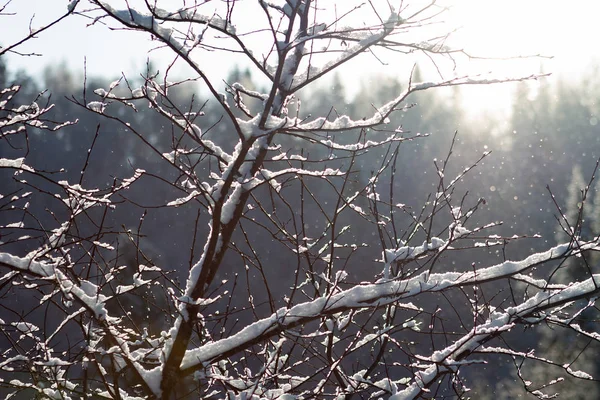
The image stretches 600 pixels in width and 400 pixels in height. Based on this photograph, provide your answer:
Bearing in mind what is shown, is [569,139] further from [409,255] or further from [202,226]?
[409,255]

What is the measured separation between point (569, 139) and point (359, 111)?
1901 centimetres

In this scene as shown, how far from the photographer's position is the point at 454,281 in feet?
8.32

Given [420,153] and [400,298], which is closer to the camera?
[400,298]

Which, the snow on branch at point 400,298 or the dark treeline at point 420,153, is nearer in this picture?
the snow on branch at point 400,298

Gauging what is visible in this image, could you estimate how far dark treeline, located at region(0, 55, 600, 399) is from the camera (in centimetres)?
3606

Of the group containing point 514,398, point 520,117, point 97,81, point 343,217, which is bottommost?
point 514,398

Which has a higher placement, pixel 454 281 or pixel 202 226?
pixel 454 281

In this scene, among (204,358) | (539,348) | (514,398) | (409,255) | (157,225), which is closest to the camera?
(204,358)

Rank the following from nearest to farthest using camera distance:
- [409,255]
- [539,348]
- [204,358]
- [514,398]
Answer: [204,358] < [409,255] < [514,398] < [539,348]

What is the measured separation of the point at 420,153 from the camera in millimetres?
39656

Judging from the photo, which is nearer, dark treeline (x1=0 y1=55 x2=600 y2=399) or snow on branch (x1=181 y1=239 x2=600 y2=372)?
snow on branch (x1=181 y1=239 x2=600 y2=372)

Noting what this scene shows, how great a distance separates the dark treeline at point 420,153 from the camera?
3606cm

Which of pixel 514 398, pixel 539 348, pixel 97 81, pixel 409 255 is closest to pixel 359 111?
pixel 97 81

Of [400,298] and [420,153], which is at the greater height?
[400,298]
